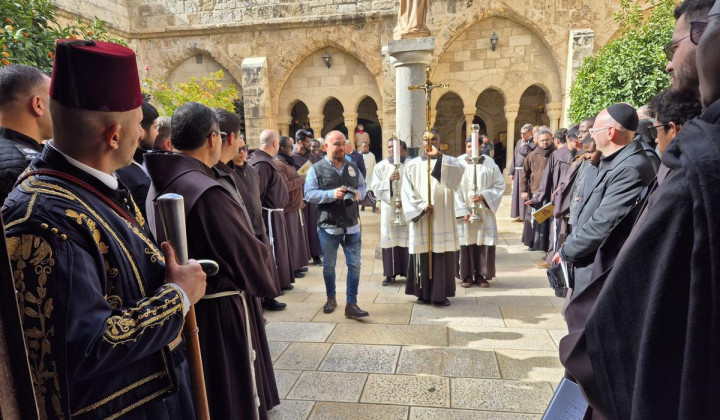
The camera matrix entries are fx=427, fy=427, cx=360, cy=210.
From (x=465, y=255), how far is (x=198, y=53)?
12863mm

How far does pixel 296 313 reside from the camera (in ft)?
16.0

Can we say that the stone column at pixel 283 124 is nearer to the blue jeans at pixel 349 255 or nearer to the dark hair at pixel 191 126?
the blue jeans at pixel 349 255

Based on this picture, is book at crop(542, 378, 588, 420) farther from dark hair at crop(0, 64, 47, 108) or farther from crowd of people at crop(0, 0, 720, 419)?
dark hair at crop(0, 64, 47, 108)

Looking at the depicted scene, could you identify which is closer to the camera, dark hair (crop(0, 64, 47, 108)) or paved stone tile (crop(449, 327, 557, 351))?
dark hair (crop(0, 64, 47, 108))

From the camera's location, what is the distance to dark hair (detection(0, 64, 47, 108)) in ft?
7.05

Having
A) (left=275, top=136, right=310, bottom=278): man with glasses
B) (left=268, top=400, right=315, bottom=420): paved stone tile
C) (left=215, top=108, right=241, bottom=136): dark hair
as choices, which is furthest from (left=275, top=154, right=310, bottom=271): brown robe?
(left=268, top=400, right=315, bottom=420): paved stone tile

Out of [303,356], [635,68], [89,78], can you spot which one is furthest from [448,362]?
[635,68]

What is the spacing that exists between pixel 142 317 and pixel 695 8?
2048mm

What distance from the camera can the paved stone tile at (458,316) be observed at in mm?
4457

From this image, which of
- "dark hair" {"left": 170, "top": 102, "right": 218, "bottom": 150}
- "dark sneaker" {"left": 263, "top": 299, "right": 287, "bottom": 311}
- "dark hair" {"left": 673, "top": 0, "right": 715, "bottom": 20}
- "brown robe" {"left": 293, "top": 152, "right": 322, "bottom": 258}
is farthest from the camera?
"brown robe" {"left": 293, "top": 152, "right": 322, "bottom": 258}

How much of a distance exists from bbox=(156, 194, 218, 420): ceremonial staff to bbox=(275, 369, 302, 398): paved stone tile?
5.29 ft

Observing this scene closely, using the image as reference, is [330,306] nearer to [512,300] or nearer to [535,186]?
[512,300]

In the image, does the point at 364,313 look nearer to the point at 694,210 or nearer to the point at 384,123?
the point at 694,210

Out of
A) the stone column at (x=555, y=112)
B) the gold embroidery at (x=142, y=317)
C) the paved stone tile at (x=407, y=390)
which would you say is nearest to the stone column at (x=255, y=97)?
the stone column at (x=555, y=112)
